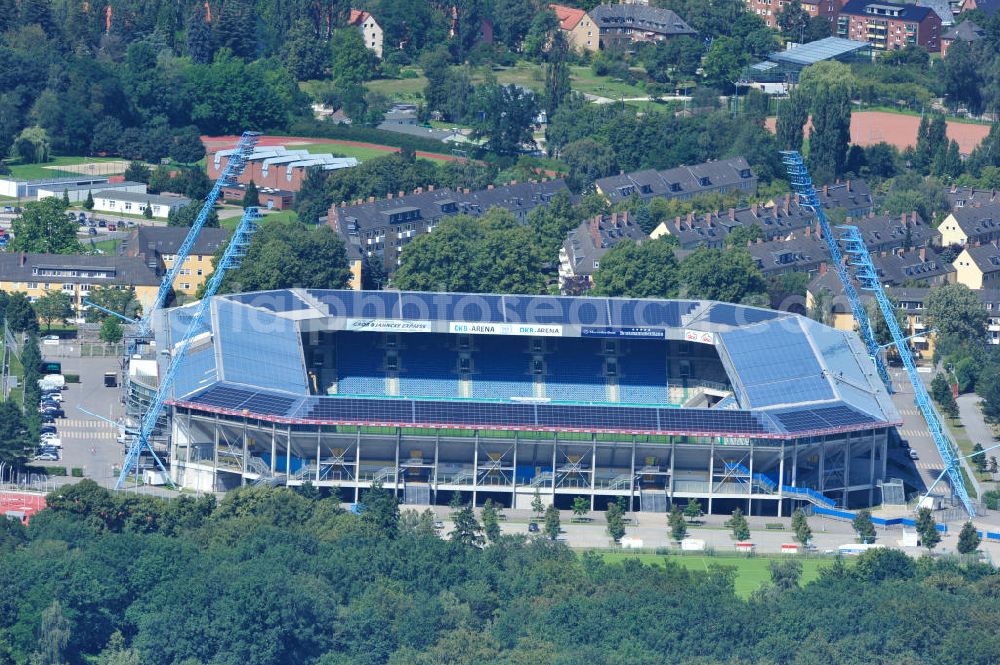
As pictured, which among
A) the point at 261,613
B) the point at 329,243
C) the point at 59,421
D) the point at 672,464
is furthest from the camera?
the point at 329,243

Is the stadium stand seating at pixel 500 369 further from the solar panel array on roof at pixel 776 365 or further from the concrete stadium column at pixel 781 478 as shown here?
the concrete stadium column at pixel 781 478

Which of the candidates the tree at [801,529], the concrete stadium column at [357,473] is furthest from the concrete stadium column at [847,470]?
the concrete stadium column at [357,473]

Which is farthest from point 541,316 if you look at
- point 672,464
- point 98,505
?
point 98,505

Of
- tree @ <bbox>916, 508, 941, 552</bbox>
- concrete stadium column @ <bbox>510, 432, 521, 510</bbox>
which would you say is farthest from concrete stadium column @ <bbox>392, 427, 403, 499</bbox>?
tree @ <bbox>916, 508, 941, 552</bbox>

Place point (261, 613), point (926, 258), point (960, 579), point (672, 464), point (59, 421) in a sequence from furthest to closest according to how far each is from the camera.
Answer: point (926, 258) → point (59, 421) → point (672, 464) → point (960, 579) → point (261, 613)

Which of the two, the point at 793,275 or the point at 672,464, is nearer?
the point at 672,464

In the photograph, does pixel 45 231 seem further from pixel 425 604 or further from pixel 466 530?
pixel 425 604

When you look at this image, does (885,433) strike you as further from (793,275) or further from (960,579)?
(793,275)
